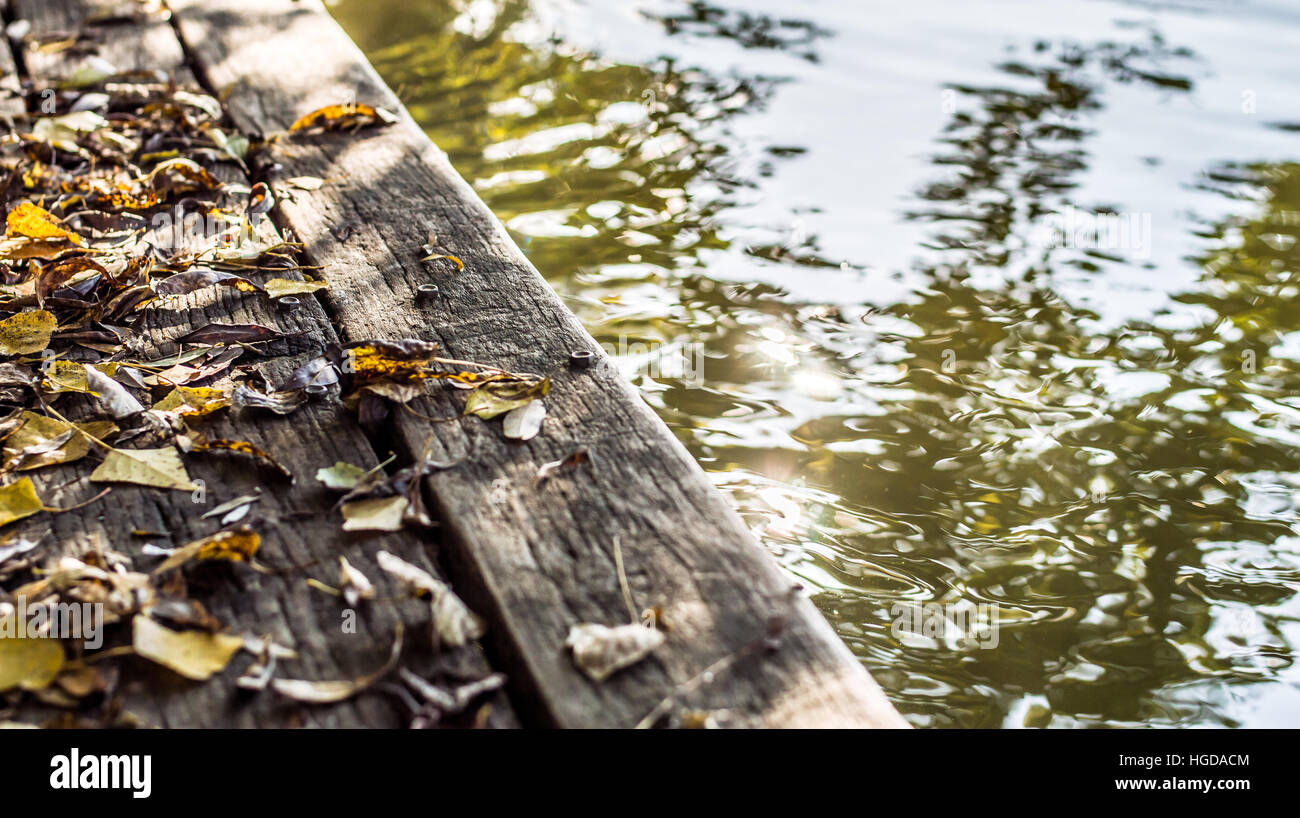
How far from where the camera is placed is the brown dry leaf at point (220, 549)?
1035 millimetres

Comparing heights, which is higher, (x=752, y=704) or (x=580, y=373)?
(x=580, y=373)

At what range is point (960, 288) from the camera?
270 centimetres

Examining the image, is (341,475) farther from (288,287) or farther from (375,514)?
(288,287)

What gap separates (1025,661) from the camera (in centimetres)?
162

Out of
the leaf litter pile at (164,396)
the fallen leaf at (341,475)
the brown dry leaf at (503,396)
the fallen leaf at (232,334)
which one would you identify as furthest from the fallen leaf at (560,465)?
the fallen leaf at (232,334)

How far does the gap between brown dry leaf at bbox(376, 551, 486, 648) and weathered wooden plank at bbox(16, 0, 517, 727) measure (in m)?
0.02

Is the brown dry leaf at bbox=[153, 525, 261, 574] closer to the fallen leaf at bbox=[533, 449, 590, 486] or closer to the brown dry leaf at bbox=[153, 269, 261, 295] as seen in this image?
the fallen leaf at bbox=[533, 449, 590, 486]


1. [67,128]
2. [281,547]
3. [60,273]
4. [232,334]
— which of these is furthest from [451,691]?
[67,128]

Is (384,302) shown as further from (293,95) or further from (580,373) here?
(293,95)

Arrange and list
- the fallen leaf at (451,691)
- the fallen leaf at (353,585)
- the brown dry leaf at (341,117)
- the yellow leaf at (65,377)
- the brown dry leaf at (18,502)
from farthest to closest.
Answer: the brown dry leaf at (341,117) → the yellow leaf at (65,377) → the brown dry leaf at (18,502) → the fallen leaf at (353,585) → the fallen leaf at (451,691)

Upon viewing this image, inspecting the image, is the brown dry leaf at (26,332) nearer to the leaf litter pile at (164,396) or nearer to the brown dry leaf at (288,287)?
the leaf litter pile at (164,396)

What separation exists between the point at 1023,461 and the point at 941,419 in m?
0.22

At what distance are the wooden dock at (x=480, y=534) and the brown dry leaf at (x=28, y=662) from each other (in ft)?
0.22

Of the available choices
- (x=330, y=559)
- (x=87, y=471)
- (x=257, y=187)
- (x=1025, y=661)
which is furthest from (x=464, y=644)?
(x=257, y=187)
